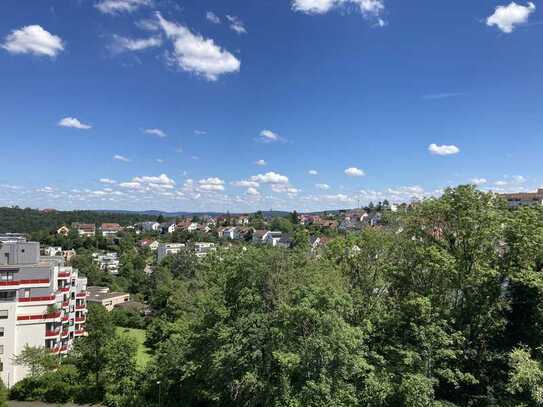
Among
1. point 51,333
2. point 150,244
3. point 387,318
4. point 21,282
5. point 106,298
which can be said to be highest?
point 387,318

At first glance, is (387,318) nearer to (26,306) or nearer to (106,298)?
(26,306)

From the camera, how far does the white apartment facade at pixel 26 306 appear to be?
32281mm

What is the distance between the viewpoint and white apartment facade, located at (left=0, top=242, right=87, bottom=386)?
106ft

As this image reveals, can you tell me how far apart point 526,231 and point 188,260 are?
6381 cm

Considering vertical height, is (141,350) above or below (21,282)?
below

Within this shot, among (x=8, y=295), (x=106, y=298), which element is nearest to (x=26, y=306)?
(x=8, y=295)

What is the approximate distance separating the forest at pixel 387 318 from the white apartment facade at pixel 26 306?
17.1 metres

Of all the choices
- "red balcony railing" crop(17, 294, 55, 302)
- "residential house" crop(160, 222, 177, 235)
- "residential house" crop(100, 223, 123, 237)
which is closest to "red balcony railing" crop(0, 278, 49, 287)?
"red balcony railing" crop(17, 294, 55, 302)

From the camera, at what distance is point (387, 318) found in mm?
17578

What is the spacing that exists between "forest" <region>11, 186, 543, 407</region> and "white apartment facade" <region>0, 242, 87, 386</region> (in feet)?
56.1

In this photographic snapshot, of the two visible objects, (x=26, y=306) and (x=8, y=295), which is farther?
(x=26, y=306)

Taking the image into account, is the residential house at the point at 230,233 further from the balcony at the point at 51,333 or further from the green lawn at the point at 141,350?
the balcony at the point at 51,333

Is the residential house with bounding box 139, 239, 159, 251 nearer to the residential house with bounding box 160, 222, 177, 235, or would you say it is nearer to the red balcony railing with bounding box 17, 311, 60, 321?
the residential house with bounding box 160, 222, 177, 235

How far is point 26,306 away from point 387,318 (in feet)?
99.2
